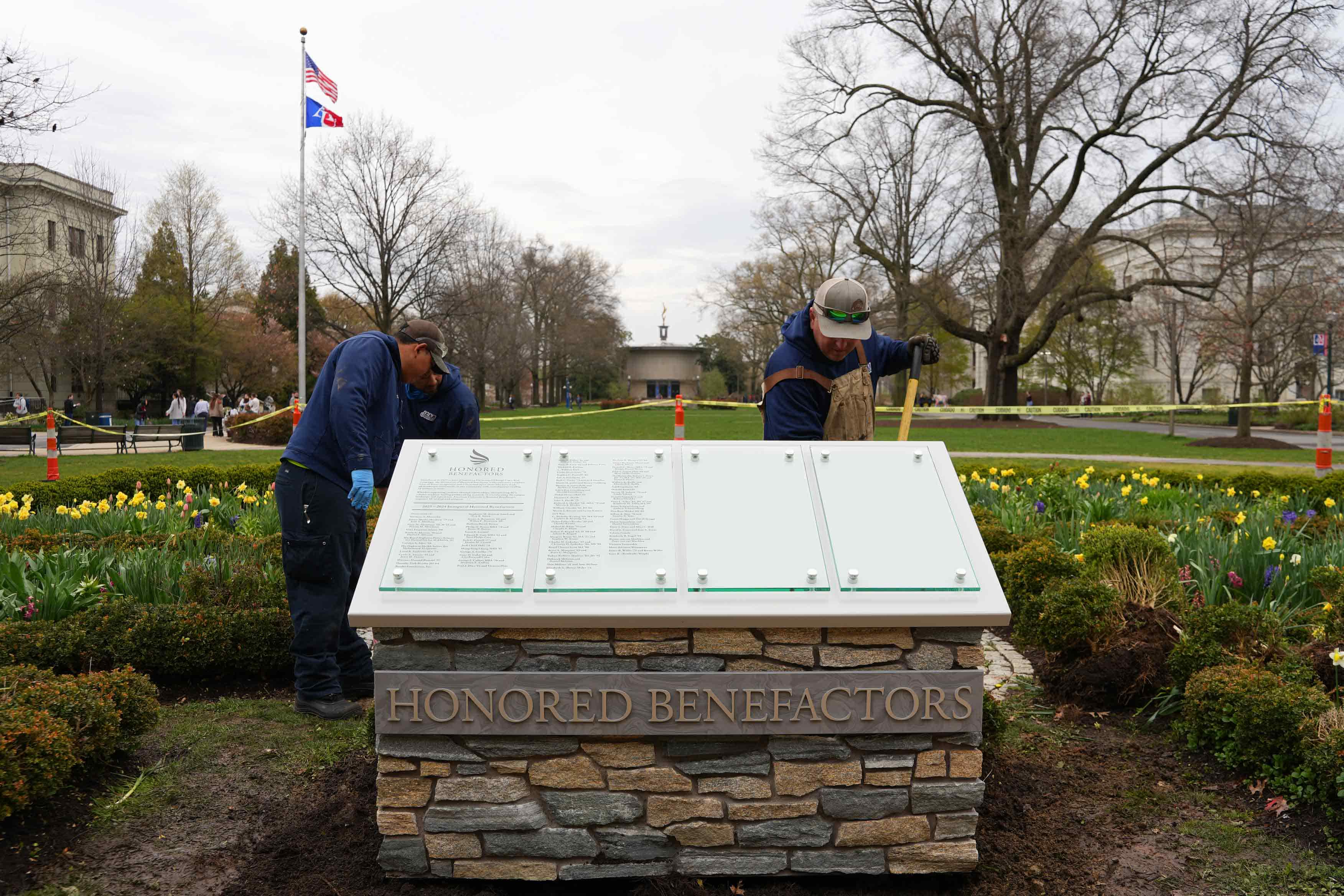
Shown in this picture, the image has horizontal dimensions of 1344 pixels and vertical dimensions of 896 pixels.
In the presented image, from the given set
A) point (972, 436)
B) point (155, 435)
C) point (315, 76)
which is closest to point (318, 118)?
point (315, 76)

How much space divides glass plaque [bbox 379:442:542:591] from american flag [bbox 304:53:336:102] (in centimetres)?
2184

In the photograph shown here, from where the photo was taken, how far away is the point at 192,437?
18.9 meters

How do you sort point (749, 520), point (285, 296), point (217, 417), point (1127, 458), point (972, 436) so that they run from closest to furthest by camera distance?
point (749, 520) → point (1127, 458) → point (972, 436) → point (217, 417) → point (285, 296)

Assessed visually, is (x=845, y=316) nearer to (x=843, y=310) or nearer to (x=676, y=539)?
(x=843, y=310)

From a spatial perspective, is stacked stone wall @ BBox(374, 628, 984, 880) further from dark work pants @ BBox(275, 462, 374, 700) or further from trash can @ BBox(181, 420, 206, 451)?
trash can @ BBox(181, 420, 206, 451)

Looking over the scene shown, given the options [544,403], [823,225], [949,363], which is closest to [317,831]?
[823,225]

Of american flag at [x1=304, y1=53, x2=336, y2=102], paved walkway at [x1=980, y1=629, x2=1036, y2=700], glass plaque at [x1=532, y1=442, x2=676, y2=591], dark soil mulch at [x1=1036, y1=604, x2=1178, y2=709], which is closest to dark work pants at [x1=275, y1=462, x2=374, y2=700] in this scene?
glass plaque at [x1=532, y1=442, x2=676, y2=591]

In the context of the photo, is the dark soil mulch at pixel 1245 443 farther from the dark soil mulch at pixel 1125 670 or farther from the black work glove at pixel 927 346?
the black work glove at pixel 927 346

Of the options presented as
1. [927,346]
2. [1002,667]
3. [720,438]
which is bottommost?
[1002,667]

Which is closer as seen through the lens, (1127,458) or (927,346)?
(927,346)

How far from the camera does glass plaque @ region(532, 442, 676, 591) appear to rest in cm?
288

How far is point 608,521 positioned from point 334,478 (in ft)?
5.38

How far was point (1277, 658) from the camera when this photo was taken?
4.08 m

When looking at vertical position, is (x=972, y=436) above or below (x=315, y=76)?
below
